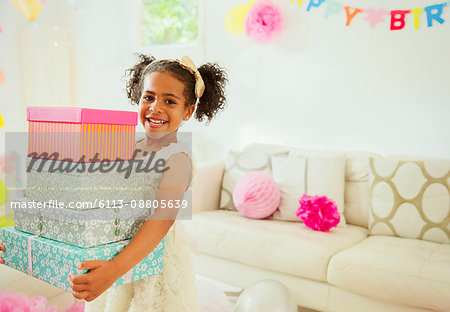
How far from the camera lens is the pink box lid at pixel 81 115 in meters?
0.88

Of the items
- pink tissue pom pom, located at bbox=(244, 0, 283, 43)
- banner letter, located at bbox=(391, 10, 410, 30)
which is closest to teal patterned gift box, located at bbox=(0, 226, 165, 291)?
banner letter, located at bbox=(391, 10, 410, 30)

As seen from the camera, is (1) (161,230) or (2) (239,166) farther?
(2) (239,166)

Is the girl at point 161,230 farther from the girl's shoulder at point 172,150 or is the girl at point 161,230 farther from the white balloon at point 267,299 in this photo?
the white balloon at point 267,299

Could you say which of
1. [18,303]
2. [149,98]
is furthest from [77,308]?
[149,98]

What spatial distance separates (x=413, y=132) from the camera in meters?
2.55

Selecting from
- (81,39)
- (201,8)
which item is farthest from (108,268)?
(81,39)

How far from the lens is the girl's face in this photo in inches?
46.3

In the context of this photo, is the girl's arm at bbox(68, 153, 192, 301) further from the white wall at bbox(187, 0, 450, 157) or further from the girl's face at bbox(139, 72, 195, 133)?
the white wall at bbox(187, 0, 450, 157)

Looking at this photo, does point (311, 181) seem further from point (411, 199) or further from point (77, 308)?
point (77, 308)

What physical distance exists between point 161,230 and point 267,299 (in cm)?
86

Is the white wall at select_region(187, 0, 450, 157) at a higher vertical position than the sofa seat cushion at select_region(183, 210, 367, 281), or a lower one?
higher

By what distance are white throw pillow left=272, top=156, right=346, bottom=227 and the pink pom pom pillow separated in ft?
0.20

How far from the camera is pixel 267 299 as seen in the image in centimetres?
170

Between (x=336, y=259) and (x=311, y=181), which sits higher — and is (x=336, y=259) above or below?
below
